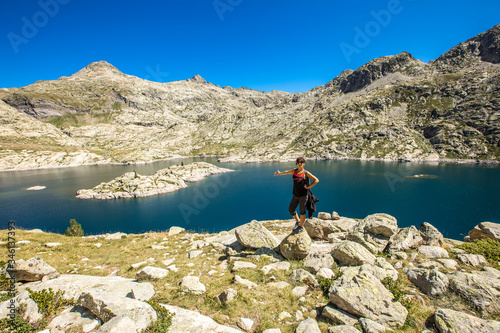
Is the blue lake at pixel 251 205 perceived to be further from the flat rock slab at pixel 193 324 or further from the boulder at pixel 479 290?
the boulder at pixel 479 290

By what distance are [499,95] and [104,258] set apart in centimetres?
30761

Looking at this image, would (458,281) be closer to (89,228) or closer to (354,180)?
(89,228)

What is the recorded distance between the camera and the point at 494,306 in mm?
7934

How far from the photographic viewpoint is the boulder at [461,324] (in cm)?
660

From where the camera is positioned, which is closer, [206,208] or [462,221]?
[462,221]

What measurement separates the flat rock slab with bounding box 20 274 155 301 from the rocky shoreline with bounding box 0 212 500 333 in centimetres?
4

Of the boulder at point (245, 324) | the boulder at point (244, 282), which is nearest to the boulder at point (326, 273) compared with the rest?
the boulder at point (244, 282)

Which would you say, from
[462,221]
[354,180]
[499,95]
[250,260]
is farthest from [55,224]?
[499,95]

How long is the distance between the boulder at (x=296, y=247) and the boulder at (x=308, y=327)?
5.62 metres

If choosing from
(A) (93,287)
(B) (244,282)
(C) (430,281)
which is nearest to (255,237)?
(B) (244,282)

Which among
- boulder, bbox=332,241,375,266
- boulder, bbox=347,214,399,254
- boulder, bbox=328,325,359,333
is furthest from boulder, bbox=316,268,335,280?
boulder, bbox=347,214,399,254

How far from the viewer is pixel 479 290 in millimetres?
8352

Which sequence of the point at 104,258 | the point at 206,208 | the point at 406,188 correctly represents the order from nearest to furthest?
the point at 104,258 < the point at 206,208 < the point at 406,188

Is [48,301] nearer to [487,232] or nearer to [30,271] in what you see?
[30,271]
